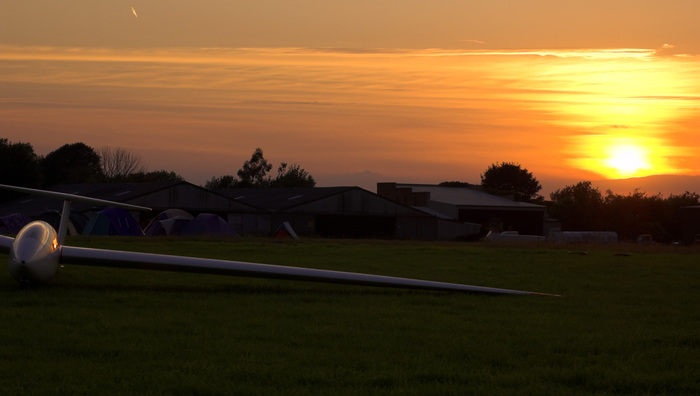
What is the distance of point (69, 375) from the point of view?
6.82 metres

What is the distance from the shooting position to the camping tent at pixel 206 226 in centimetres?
4344

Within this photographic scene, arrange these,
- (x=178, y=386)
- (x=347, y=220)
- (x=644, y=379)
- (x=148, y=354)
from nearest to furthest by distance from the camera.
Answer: (x=178, y=386) → (x=644, y=379) → (x=148, y=354) → (x=347, y=220)

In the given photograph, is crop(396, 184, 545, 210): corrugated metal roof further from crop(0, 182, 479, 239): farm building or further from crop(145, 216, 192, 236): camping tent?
crop(145, 216, 192, 236): camping tent

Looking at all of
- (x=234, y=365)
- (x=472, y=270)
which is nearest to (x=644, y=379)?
(x=234, y=365)

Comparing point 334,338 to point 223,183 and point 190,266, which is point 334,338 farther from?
point 223,183

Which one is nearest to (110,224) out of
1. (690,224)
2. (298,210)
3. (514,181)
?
(298,210)

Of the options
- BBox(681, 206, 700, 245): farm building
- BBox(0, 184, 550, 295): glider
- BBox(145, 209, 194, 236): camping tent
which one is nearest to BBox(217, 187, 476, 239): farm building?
BBox(145, 209, 194, 236): camping tent

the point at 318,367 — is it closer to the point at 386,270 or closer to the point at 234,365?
the point at 234,365

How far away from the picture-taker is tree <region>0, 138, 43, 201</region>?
262ft

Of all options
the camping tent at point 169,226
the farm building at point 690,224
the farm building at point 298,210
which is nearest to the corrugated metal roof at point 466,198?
the farm building at point 298,210

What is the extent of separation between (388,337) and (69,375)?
3620mm

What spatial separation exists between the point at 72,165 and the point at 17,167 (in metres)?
29.7

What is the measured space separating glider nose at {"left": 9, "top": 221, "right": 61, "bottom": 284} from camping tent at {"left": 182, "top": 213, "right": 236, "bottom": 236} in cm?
3036

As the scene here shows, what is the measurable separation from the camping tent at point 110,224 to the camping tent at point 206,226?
2.85m
